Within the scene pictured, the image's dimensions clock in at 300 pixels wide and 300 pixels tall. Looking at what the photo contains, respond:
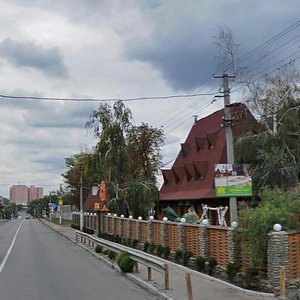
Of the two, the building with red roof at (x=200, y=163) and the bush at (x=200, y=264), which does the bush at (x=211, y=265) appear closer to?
the bush at (x=200, y=264)

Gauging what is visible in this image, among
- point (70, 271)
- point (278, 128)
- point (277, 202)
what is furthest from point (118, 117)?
point (277, 202)

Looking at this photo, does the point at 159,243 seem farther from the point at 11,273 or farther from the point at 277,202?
the point at 277,202

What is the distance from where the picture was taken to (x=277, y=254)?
12523 mm

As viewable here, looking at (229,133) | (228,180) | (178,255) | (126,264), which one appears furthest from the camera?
(229,133)

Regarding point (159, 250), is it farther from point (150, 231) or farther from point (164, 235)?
point (150, 231)

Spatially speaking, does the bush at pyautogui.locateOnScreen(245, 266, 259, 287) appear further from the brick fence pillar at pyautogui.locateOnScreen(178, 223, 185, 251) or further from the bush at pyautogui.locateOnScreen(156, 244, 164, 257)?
the bush at pyautogui.locateOnScreen(156, 244, 164, 257)

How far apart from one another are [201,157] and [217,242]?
3184 cm

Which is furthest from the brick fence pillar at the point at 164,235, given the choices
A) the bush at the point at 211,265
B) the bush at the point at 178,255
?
the bush at the point at 211,265

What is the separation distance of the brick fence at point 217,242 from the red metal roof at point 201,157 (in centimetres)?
1287

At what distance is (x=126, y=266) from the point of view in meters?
17.5

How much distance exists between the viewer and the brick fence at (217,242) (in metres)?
12.6

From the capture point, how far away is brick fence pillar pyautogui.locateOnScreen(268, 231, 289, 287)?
490 inches

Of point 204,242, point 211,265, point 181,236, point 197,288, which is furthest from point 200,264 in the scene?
point 181,236

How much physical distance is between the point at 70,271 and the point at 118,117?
3041 centimetres
